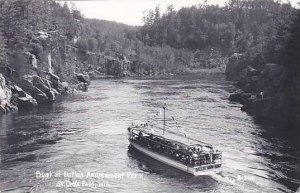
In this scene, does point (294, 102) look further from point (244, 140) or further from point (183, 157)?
point (183, 157)

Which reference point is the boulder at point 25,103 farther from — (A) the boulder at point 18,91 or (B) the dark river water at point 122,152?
(B) the dark river water at point 122,152

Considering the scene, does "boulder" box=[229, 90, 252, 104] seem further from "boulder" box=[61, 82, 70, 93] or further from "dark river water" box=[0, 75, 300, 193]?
"boulder" box=[61, 82, 70, 93]

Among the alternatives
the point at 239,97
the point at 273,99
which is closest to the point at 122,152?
the point at 273,99

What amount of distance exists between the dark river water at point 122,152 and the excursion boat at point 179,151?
3.00 feet

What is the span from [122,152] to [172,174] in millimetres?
10955

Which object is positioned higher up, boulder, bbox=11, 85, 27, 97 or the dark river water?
boulder, bbox=11, 85, 27, 97

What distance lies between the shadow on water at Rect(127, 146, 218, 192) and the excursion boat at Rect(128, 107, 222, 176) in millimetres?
569

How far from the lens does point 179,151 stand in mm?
50500

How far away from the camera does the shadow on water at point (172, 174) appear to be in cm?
4503

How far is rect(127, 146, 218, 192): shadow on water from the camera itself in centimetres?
4503

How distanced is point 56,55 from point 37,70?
25.2 metres

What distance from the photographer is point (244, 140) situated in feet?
206

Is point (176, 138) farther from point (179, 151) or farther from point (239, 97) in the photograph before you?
point (239, 97)

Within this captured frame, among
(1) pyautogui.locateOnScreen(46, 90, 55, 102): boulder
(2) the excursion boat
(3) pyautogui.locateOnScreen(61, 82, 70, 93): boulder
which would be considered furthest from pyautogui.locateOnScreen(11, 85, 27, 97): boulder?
(2) the excursion boat
